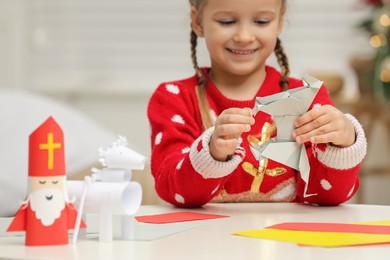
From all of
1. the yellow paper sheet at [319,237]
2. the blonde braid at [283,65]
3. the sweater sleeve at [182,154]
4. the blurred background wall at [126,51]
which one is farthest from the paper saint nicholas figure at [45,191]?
the blurred background wall at [126,51]

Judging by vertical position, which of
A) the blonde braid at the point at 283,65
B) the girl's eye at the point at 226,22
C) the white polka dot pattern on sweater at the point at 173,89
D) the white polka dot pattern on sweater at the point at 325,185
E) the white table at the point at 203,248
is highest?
the girl's eye at the point at 226,22

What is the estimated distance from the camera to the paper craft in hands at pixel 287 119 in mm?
1179

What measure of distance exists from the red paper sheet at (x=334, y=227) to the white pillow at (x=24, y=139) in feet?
3.81

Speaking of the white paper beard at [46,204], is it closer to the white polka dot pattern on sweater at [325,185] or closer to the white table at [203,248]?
the white table at [203,248]

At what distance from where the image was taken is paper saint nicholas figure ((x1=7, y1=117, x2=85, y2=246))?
0.98 metres

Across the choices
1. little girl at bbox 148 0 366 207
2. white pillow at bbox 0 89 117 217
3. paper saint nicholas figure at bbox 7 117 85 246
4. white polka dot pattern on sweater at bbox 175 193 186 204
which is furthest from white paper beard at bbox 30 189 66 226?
white pillow at bbox 0 89 117 217

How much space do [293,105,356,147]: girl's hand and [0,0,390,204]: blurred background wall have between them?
2272 mm

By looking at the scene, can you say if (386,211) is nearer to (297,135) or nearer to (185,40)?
(297,135)

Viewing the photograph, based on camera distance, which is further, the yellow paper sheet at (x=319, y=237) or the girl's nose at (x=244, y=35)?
the girl's nose at (x=244, y=35)

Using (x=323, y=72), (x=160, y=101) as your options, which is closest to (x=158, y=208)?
(x=160, y=101)

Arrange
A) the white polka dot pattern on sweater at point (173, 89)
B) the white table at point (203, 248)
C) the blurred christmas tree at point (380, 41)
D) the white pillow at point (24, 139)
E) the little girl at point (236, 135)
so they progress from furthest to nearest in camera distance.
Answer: the blurred christmas tree at point (380, 41) < the white pillow at point (24, 139) < the white polka dot pattern on sweater at point (173, 89) < the little girl at point (236, 135) < the white table at point (203, 248)

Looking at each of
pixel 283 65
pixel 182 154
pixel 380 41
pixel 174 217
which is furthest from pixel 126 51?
pixel 174 217

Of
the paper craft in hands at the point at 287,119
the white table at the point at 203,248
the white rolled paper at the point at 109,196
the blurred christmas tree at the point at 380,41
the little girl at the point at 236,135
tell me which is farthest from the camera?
the blurred christmas tree at the point at 380,41

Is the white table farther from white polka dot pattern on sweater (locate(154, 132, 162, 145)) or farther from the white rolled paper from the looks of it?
white polka dot pattern on sweater (locate(154, 132, 162, 145))
